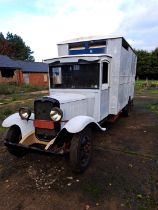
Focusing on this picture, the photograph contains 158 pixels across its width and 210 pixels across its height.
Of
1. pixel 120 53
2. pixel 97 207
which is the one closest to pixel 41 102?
pixel 97 207

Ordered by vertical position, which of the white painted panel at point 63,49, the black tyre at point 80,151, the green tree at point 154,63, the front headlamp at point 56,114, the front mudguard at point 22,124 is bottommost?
the black tyre at point 80,151

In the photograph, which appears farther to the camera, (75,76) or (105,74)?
(105,74)

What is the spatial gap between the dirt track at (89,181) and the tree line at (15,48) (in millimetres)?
61543

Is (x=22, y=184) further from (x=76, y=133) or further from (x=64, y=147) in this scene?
(x=76, y=133)

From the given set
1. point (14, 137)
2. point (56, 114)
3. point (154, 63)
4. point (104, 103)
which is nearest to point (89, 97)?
point (104, 103)

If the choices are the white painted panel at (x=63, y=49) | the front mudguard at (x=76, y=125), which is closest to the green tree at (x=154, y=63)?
the white painted panel at (x=63, y=49)

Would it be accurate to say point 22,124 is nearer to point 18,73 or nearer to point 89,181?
point 89,181

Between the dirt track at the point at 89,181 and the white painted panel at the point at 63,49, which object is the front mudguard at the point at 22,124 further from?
the white painted panel at the point at 63,49

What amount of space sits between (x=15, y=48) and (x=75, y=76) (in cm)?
6880

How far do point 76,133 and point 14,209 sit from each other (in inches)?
68.3

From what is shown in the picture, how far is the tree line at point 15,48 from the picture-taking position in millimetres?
59644

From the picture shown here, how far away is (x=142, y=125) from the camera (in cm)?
752

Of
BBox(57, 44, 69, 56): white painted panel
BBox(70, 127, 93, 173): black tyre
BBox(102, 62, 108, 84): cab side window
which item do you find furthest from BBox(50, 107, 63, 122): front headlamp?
BBox(57, 44, 69, 56): white painted panel

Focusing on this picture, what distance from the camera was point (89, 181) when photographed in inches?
142
